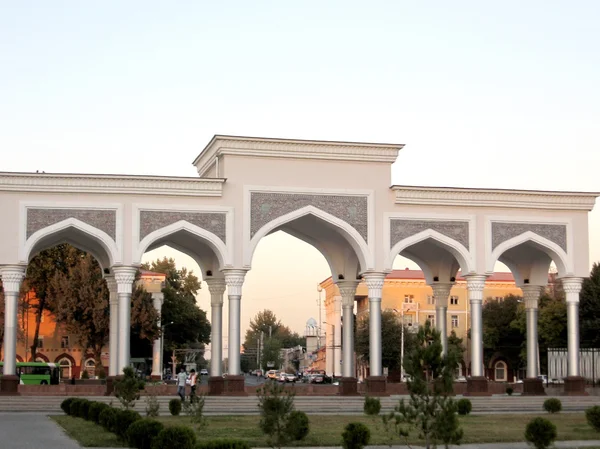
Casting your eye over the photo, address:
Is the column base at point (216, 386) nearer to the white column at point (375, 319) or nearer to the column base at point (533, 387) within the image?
the white column at point (375, 319)

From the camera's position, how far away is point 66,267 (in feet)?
163

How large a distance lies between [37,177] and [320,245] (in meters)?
10.3

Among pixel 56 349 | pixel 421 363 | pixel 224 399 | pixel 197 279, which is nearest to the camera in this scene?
pixel 421 363

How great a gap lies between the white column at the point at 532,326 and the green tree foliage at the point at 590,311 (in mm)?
11265

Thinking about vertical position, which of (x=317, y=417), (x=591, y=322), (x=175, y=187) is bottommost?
(x=317, y=417)

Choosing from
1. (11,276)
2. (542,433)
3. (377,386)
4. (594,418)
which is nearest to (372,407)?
(377,386)

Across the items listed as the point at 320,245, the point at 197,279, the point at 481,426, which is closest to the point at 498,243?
the point at 320,245

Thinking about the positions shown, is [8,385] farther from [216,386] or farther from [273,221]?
[273,221]

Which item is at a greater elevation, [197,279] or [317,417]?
[197,279]

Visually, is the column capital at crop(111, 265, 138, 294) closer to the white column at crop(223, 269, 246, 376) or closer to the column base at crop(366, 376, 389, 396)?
the white column at crop(223, 269, 246, 376)

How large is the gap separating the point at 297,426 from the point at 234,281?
14.8 m

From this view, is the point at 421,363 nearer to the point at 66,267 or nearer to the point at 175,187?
the point at 175,187

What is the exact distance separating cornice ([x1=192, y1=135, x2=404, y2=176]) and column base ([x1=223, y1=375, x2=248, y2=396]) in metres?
6.76

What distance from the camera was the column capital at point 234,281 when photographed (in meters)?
29.5
